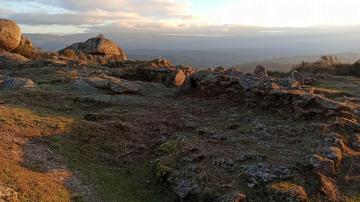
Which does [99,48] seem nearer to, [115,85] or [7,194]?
[115,85]

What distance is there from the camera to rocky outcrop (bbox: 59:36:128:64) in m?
62.5

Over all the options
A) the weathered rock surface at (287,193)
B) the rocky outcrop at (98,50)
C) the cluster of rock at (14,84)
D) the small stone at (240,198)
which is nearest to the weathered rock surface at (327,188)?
the weathered rock surface at (287,193)

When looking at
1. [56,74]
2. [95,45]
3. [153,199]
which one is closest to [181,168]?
[153,199]

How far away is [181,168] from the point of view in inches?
752

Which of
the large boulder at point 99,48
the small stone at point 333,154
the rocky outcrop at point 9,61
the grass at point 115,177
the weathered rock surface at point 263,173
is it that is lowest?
the grass at point 115,177

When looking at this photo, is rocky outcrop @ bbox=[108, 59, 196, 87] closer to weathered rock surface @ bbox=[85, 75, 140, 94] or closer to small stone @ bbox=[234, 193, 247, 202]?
weathered rock surface @ bbox=[85, 75, 140, 94]

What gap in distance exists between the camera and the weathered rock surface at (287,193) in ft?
54.9

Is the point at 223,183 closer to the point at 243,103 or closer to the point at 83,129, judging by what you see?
the point at 83,129

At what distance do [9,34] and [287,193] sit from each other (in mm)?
48286

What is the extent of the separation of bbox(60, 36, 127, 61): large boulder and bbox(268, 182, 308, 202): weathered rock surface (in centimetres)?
4801

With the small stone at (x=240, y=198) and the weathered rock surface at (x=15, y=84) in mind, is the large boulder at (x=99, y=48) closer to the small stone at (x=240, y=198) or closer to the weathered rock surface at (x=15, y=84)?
the weathered rock surface at (x=15, y=84)

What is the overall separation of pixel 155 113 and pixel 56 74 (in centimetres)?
1433

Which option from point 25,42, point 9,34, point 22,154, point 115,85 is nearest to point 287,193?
point 22,154

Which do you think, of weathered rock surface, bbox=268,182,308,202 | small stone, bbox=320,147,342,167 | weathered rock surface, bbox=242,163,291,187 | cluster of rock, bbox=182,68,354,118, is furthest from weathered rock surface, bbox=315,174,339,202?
cluster of rock, bbox=182,68,354,118
